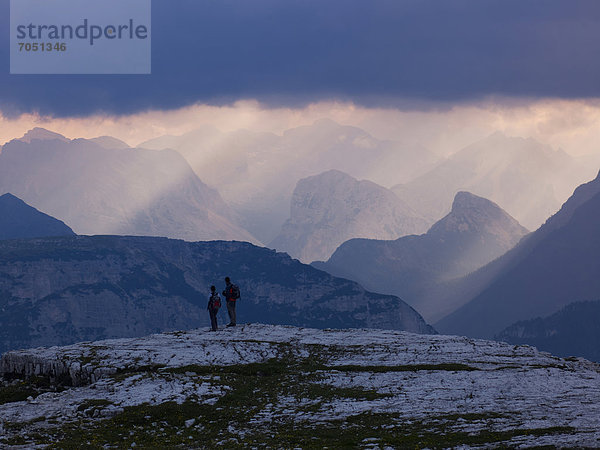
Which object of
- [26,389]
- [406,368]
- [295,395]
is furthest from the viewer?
[406,368]

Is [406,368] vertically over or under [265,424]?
over

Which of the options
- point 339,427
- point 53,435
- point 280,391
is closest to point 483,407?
point 339,427

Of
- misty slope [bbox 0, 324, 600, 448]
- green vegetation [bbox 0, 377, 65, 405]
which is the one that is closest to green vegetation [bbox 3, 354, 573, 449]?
misty slope [bbox 0, 324, 600, 448]

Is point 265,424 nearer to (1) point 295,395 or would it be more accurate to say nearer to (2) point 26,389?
(1) point 295,395

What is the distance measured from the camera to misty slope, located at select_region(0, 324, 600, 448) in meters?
42.3

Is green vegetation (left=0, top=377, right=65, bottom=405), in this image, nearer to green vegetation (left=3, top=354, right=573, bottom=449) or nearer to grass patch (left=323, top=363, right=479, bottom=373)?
green vegetation (left=3, top=354, right=573, bottom=449)

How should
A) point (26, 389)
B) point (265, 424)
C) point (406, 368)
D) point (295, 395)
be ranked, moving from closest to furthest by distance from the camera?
A: point (265, 424) < point (295, 395) < point (26, 389) < point (406, 368)

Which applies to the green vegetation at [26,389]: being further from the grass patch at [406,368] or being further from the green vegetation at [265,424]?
the grass patch at [406,368]

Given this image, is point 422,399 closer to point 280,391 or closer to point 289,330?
point 280,391

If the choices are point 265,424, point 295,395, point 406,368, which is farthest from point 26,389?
point 406,368

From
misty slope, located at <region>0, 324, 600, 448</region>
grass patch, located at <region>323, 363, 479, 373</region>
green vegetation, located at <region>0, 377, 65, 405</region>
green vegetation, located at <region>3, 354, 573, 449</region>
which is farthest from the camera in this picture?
grass patch, located at <region>323, 363, 479, 373</region>

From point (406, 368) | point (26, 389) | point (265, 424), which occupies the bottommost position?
point (265, 424)

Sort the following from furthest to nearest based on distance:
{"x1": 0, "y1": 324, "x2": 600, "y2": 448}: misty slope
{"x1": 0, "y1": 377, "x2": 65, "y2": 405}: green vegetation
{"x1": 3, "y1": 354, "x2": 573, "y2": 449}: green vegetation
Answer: {"x1": 0, "y1": 377, "x2": 65, "y2": 405}: green vegetation
{"x1": 0, "y1": 324, "x2": 600, "y2": 448}: misty slope
{"x1": 3, "y1": 354, "x2": 573, "y2": 449}: green vegetation

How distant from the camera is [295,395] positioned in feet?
178
